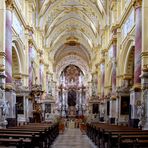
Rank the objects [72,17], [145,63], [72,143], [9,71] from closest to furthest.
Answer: [145,63], [72,143], [9,71], [72,17]

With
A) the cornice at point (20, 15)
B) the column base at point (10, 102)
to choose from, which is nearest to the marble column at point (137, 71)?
the column base at point (10, 102)

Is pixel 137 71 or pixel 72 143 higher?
pixel 137 71

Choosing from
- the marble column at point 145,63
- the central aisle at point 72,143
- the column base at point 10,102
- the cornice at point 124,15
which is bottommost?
the central aisle at point 72,143

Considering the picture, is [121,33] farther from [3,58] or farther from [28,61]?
[3,58]

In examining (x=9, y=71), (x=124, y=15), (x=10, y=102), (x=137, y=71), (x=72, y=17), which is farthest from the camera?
(x=72, y=17)

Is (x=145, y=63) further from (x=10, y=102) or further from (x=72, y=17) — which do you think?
(x=72, y=17)

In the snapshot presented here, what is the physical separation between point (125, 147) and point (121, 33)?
56.0 feet

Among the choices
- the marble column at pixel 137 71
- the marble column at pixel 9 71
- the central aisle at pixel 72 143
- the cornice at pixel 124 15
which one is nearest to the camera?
the central aisle at pixel 72 143

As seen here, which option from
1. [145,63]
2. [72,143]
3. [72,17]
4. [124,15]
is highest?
[72,17]

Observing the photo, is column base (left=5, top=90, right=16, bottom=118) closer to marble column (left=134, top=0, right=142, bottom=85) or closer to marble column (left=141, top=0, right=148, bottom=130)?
marble column (left=134, top=0, right=142, bottom=85)

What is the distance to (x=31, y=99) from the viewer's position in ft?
91.9

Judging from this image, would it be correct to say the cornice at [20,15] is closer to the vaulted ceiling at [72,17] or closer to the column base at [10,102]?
the column base at [10,102]

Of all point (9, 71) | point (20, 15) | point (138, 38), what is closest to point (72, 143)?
point (9, 71)

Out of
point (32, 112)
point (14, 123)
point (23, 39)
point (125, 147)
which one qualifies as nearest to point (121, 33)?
point (23, 39)
